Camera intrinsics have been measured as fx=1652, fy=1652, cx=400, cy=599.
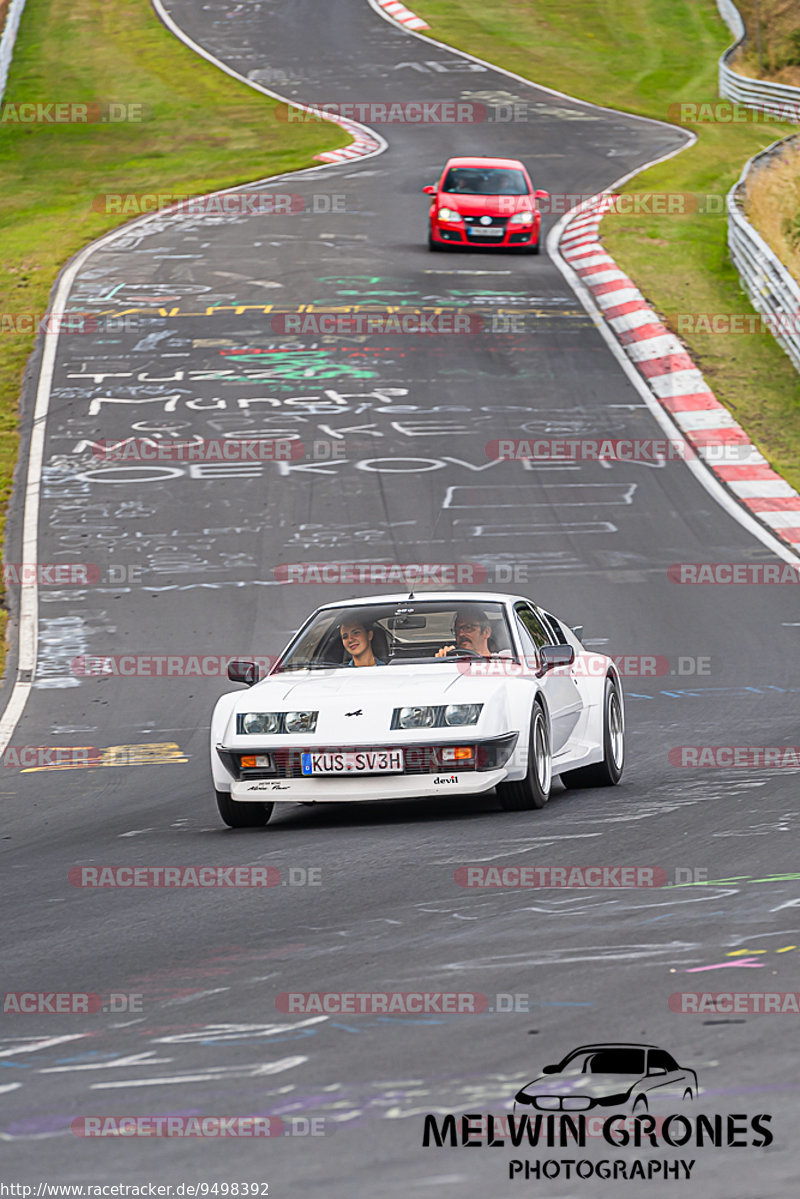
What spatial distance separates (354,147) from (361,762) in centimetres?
3656

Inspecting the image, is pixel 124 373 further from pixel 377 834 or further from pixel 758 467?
pixel 377 834

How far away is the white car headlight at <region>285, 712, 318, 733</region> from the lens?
28.2 feet

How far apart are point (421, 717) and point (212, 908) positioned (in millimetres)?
2062

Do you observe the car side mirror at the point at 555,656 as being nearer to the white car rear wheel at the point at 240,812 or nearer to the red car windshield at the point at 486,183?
the white car rear wheel at the point at 240,812

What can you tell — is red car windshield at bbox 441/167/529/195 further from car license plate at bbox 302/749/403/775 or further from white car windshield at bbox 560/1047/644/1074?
white car windshield at bbox 560/1047/644/1074

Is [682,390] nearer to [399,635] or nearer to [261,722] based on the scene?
[399,635]

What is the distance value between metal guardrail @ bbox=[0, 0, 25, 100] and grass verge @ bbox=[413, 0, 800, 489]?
14.7 meters

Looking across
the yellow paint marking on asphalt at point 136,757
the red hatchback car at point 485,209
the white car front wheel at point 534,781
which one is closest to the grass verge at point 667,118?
the red hatchback car at point 485,209

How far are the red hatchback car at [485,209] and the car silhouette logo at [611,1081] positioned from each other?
28.1 meters

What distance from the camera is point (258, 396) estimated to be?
2380cm

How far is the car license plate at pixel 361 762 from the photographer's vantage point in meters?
8.42

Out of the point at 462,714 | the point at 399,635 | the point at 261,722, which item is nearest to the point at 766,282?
the point at 399,635

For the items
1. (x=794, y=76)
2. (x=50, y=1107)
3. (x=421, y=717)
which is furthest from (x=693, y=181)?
(x=50, y=1107)

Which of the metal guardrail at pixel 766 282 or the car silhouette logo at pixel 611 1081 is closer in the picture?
the car silhouette logo at pixel 611 1081
